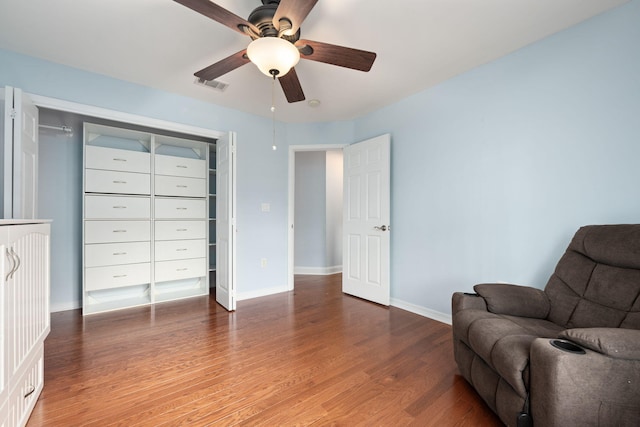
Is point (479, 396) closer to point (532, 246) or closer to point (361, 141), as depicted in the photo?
point (532, 246)

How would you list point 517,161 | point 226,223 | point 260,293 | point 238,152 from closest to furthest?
1. point 517,161
2. point 226,223
3. point 238,152
4. point 260,293

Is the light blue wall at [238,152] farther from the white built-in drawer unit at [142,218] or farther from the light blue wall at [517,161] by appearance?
the light blue wall at [517,161]

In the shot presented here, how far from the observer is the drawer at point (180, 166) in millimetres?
3305

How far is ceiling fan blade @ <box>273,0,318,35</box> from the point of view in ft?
4.20

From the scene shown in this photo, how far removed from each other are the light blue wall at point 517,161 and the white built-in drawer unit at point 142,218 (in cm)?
260

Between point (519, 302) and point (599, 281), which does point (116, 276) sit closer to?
point (519, 302)

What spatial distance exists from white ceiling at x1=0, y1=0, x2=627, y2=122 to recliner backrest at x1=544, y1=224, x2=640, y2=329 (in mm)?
1491

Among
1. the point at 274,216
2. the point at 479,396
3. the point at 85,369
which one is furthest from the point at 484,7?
the point at 85,369

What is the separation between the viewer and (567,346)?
1.11 metres

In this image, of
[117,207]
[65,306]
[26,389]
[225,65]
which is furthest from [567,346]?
[65,306]

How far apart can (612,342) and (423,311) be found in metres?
1.89

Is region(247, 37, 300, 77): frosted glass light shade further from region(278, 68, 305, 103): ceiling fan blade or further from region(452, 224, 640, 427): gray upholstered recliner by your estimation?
region(452, 224, 640, 427): gray upholstered recliner

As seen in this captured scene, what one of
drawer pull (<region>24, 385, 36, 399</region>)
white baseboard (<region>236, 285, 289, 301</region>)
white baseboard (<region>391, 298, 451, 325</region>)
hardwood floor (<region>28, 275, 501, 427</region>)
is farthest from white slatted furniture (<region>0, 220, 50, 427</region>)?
white baseboard (<region>391, 298, 451, 325</region>)

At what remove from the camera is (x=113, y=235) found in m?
3.02
